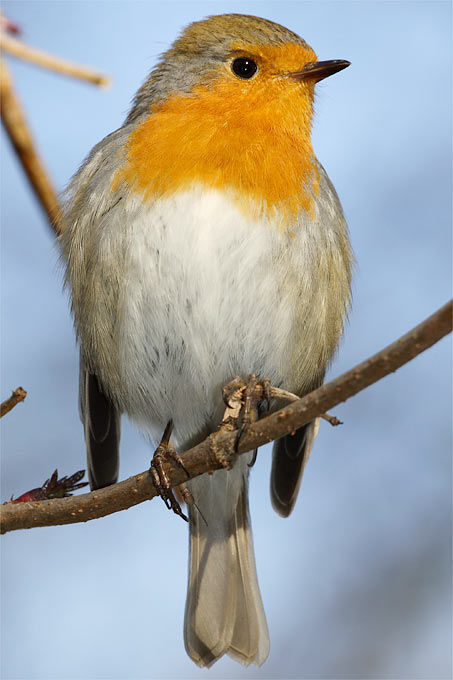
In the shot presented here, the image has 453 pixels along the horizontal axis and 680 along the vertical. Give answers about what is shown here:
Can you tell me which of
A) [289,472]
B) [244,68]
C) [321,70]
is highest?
[244,68]

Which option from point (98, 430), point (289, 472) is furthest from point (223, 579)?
point (98, 430)

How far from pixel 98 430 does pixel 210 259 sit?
3.71ft

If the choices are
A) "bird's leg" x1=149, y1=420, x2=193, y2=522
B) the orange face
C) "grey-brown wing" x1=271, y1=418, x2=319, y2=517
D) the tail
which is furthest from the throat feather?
the tail

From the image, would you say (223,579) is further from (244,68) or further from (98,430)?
(244,68)

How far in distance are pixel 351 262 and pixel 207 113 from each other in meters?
0.99

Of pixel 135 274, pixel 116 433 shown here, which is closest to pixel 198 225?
pixel 135 274

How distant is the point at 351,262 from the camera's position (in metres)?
3.54

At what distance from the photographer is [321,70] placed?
308 centimetres

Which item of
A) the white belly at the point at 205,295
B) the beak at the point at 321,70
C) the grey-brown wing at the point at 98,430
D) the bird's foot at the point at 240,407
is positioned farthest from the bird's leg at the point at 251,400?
the beak at the point at 321,70

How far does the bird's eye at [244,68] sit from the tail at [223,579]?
5.76 feet

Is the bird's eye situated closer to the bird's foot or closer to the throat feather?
the throat feather

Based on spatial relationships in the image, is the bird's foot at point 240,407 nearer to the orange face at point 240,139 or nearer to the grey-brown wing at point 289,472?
the orange face at point 240,139

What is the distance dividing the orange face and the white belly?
0.09m

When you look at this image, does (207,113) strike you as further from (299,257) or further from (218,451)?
(218,451)
